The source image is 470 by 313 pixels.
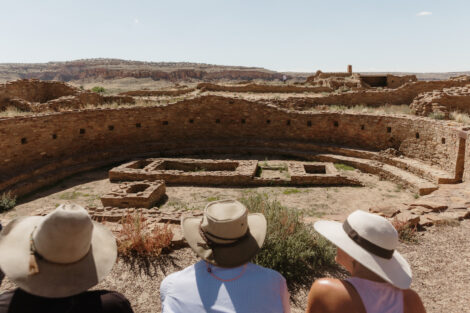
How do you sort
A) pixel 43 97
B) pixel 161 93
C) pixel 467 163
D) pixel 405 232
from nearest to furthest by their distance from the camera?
→ pixel 405 232, pixel 467 163, pixel 43 97, pixel 161 93

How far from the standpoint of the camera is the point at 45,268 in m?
Answer: 1.76

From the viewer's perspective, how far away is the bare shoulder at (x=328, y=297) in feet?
6.58

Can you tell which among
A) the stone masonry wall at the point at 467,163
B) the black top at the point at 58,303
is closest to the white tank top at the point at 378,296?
the black top at the point at 58,303

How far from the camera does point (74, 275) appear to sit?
1822 mm

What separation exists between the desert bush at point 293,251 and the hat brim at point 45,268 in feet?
9.34

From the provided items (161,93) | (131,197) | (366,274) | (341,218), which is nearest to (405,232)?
(341,218)

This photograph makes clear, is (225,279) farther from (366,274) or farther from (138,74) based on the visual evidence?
(138,74)

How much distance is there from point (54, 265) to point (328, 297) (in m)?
1.64

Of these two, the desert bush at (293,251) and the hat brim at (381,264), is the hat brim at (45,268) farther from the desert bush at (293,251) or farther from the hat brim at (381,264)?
the desert bush at (293,251)

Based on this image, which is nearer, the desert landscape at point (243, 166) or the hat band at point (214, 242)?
the hat band at point (214, 242)

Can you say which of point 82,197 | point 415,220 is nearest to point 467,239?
point 415,220

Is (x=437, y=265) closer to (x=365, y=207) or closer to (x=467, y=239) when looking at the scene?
(x=467, y=239)

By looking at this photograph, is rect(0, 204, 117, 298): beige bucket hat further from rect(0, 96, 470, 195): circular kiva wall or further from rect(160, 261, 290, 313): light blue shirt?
rect(0, 96, 470, 195): circular kiva wall

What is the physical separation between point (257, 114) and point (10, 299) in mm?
13972
